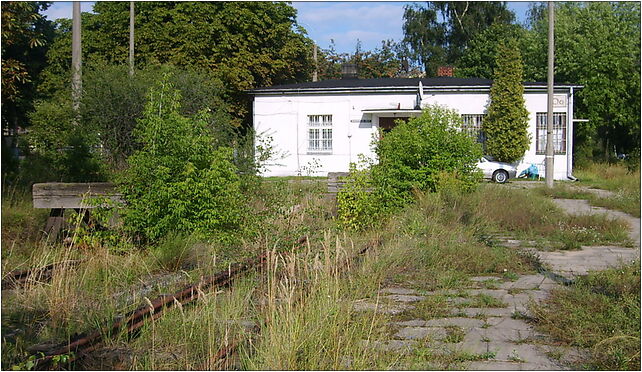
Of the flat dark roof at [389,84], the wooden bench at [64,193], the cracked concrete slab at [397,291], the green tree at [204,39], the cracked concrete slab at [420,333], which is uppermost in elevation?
the green tree at [204,39]

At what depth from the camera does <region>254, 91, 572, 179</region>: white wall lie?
29719mm

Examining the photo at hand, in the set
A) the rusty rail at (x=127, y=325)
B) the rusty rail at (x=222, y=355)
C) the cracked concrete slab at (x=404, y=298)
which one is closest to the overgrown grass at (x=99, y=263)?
the rusty rail at (x=127, y=325)

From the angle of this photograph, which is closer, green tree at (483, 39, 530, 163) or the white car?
green tree at (483, 39, 530, 163)

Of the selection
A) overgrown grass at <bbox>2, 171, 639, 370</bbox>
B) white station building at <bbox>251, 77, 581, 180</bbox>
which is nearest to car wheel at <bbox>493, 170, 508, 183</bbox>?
white station building at <bbox>251, 77, 581, 180</bbox>

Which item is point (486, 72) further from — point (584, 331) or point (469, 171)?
point (584, 331)

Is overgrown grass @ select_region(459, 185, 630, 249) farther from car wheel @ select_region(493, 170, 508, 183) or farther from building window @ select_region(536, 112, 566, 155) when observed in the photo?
building window @ select_region(536, 112, 566, 155)

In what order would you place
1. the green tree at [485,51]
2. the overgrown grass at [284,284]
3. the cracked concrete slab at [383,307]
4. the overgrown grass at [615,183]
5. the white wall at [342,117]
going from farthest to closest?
the green tree at [485,51], the white wall at [342,117], the overgrown grass at [615,183], the cracked concrete slab at [383,307], the overgrown grass at [284,284]

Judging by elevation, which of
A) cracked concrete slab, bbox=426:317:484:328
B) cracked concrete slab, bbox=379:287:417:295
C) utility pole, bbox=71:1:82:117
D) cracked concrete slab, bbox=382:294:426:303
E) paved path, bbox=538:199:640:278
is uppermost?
utility pole, bbox=71:1:82:117

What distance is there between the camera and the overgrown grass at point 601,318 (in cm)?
506

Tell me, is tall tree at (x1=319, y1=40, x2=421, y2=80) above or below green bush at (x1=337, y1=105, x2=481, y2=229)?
above

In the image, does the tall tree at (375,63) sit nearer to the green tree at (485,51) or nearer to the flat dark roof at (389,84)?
the green tree at (485,51)

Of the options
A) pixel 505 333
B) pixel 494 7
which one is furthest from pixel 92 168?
pixel 494 7

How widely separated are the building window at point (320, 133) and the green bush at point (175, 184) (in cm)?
2105

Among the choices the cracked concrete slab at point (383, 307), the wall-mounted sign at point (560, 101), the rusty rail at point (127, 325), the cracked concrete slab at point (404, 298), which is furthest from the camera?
the wall-mounted sign at point (560, 101)
